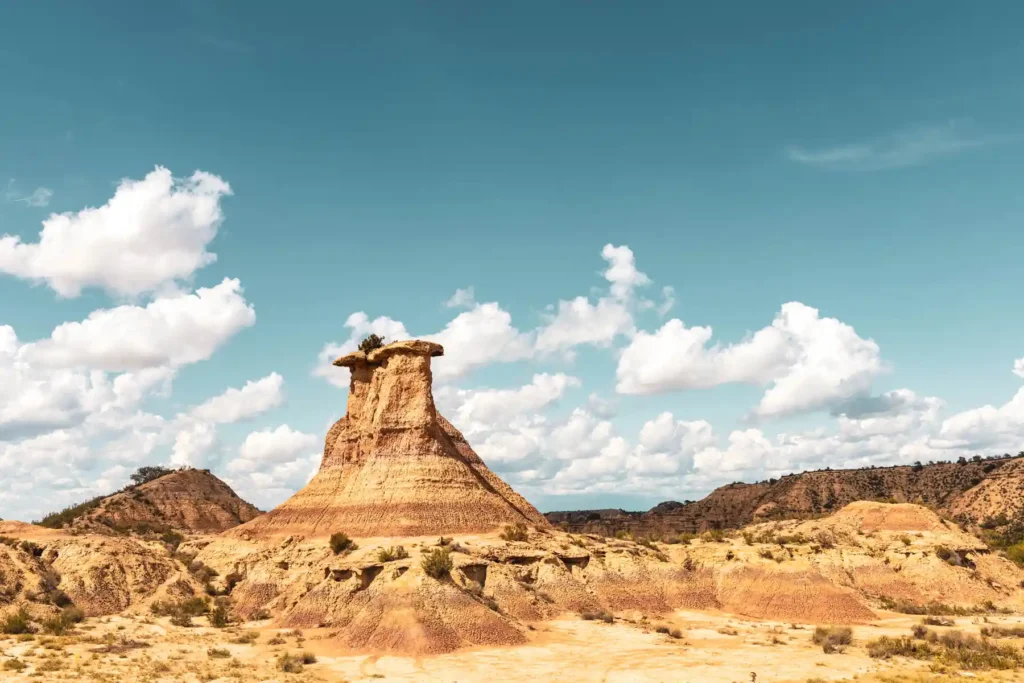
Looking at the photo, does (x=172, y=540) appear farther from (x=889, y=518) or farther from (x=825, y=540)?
(x=889, y=518)

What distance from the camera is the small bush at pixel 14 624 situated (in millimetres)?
33125

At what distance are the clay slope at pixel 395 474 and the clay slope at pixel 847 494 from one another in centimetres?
3598

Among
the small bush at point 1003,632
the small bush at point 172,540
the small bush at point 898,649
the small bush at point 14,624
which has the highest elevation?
the small bush at point 172,540

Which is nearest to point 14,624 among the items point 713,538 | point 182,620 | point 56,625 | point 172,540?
point 56,625

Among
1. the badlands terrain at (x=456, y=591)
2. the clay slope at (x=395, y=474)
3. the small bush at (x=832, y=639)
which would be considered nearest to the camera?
the badlands terrain at (x=456, y=591)

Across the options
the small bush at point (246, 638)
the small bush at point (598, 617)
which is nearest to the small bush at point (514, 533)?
the small bush at point (598, 617)

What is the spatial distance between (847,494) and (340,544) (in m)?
86.2

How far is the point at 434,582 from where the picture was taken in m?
34.4

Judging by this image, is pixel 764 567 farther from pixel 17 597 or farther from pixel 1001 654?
pixel 17 597

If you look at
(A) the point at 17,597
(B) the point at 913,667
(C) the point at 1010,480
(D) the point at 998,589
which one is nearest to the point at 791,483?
(C) the point at 1010,480

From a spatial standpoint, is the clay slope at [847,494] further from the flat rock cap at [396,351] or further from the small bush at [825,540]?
the flat rock cap at [396,351]

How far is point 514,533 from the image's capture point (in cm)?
4734

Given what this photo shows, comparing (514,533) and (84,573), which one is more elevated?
(514,533)

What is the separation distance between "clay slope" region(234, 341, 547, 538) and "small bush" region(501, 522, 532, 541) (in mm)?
1241
